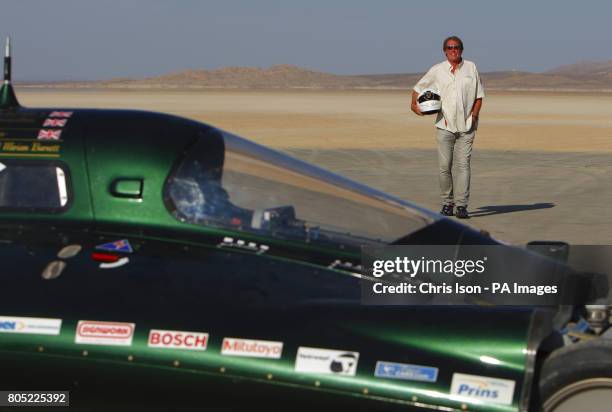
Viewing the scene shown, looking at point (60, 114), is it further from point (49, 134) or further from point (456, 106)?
point (456, 106)

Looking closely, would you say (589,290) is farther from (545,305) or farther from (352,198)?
(352,198)

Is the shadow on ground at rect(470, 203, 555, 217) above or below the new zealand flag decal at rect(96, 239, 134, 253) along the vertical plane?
below

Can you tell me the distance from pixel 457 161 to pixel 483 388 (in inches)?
331

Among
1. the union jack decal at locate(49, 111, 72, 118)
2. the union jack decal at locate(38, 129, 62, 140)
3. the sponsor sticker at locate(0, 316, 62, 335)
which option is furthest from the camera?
the union jack decal at locate(49, 111, 72, 118)

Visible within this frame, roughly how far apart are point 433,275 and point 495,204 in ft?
32.2

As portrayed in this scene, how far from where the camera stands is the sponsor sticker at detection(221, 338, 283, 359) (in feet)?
11.7

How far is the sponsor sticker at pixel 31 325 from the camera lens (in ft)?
12.1

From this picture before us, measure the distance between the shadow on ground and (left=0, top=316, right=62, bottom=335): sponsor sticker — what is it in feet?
30.1

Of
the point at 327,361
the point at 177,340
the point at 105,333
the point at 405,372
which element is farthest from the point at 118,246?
the point at 405,372

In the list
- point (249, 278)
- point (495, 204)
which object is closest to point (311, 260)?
point (249, 278)

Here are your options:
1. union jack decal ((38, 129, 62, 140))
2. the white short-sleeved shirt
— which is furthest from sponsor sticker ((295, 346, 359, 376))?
the white short-sleeved shirt

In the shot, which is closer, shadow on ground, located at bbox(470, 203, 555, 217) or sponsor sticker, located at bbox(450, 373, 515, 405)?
sponsor sticker, located at bbox(450, 373, 515, 405)

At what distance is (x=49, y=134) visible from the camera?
4.21m

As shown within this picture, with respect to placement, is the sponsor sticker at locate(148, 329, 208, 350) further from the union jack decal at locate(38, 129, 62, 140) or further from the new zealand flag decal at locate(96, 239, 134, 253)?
the union jack decal at locate(38, 129, 62, 140)
